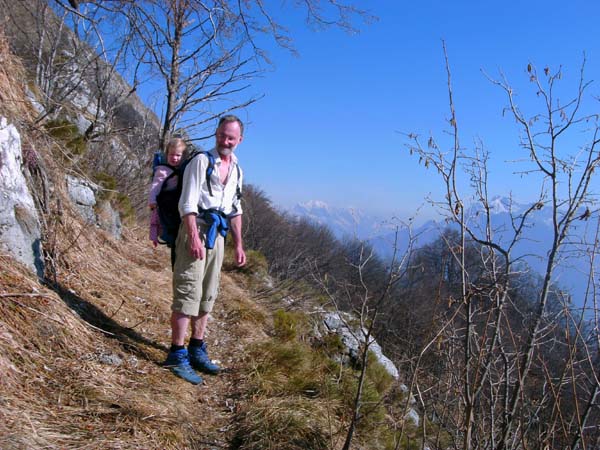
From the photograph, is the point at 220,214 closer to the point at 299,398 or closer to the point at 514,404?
the point at 299,398

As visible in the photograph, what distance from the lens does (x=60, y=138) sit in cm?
469

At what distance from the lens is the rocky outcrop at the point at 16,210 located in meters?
2.75

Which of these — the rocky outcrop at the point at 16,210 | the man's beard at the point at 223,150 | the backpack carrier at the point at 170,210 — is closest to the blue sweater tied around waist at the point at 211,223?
the backpack carrier at the point at 170,210

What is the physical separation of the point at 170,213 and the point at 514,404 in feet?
7.59

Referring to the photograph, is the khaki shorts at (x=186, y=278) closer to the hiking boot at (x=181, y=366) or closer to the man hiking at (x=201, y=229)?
the man hiking at (x=201, y=229)

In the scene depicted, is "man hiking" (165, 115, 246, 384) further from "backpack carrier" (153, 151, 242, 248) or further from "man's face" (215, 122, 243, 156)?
"backpack carrier" (153, 151, 242, 248)

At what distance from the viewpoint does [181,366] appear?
9.62 feet

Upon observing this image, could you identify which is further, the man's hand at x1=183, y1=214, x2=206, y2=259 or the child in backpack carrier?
the child in backpack carrier

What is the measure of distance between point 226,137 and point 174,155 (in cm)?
60

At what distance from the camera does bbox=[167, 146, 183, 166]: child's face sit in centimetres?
324

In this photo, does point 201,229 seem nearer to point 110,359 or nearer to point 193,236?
point 193,236

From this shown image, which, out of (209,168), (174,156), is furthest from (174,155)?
(209,168)

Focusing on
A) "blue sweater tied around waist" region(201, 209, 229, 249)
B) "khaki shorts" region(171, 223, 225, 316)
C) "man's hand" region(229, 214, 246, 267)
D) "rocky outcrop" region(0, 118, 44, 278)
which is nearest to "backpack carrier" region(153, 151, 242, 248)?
"khaki shorts" region(171, 223, 225, 316)

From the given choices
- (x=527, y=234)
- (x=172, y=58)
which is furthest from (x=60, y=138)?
(x=527, y=234)
